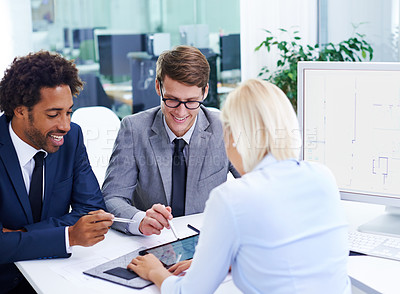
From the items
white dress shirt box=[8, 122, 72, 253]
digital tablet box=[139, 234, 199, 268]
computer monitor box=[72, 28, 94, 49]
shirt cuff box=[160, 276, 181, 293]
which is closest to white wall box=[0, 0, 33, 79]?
computer monitor box=[72, 28, 94, 49]

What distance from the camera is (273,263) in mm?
1121

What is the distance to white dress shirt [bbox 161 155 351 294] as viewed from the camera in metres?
1.11

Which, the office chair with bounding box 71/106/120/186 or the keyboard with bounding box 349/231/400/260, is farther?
the office chair with bounding box 71/106/120/186

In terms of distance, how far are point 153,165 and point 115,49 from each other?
238 centimetres

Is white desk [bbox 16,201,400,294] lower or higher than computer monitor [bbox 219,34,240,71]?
lower

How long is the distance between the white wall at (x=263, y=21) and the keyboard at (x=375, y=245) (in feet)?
9.37

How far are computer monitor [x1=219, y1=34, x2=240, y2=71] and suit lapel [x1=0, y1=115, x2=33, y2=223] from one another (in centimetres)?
309

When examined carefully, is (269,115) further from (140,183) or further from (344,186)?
(140,183)

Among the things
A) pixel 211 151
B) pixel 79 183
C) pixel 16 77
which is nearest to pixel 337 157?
pixel 211 151

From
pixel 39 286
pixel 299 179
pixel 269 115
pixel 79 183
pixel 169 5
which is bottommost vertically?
pixel 39 286

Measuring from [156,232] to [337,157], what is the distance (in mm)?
658

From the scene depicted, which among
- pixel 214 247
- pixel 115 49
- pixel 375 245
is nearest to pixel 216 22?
pixel 115 49

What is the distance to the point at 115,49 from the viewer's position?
4.25 meters

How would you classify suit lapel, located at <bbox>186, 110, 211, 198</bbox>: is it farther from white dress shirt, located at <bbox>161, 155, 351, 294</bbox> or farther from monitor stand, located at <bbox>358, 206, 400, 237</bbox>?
white dress shirt, located at <bbox>161, 155, 351, 294</bbox>
